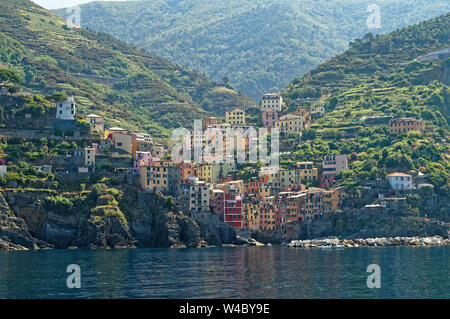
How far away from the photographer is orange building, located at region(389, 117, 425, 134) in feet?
640

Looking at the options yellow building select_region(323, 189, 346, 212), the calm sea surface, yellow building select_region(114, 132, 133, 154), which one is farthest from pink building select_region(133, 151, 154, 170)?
yellow building select_region(323, 189, 346, 212)

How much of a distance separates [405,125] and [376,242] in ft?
158

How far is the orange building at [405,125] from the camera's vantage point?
640ft

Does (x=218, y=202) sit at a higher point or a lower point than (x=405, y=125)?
lower

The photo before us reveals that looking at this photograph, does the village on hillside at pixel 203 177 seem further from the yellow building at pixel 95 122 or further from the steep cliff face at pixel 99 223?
the steep cliff face at pixel 99 223

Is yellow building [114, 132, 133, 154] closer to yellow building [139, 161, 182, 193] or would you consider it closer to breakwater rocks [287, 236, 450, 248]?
yellow building [139, 161, 182, 193]

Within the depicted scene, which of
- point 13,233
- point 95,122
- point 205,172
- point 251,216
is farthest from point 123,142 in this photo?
point 13,233

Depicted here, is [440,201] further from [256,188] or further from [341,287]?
[341,287]

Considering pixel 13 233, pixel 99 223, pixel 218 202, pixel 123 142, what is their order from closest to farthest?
pixel 13 233 → pixel 99 223 → pixel 218 202 → pixel 123 142

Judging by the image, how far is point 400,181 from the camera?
17050 centimetres

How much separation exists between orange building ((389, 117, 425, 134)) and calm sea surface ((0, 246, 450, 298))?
5999cm

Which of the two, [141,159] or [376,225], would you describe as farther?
[141,159]

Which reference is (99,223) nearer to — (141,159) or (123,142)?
(141,159)

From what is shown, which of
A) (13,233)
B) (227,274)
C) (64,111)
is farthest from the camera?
(64,111)
